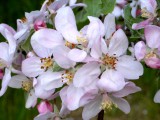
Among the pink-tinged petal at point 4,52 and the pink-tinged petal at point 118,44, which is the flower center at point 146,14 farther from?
the pink-tinged petal at point 4,52

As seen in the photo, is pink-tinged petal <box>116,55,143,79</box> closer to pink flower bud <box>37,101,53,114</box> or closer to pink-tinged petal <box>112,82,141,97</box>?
pink-tinged petal <box>112,82,141,97</box>

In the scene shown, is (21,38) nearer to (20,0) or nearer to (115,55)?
(115,55)

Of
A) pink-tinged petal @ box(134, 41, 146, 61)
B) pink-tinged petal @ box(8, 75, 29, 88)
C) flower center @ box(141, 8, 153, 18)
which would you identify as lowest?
pink-tinged petal @ box(8, 75, 29, 88)

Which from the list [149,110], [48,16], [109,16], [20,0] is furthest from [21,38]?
[20,0]

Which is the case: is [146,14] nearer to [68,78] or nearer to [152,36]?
[152,36]

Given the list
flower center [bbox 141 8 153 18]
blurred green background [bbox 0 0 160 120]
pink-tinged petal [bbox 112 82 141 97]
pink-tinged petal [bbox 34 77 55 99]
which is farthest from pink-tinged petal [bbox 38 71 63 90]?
blurred green background [bbox 0 0 160 120]

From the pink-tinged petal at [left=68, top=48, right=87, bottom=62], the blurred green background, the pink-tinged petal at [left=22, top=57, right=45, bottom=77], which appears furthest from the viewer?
the blurred green background
